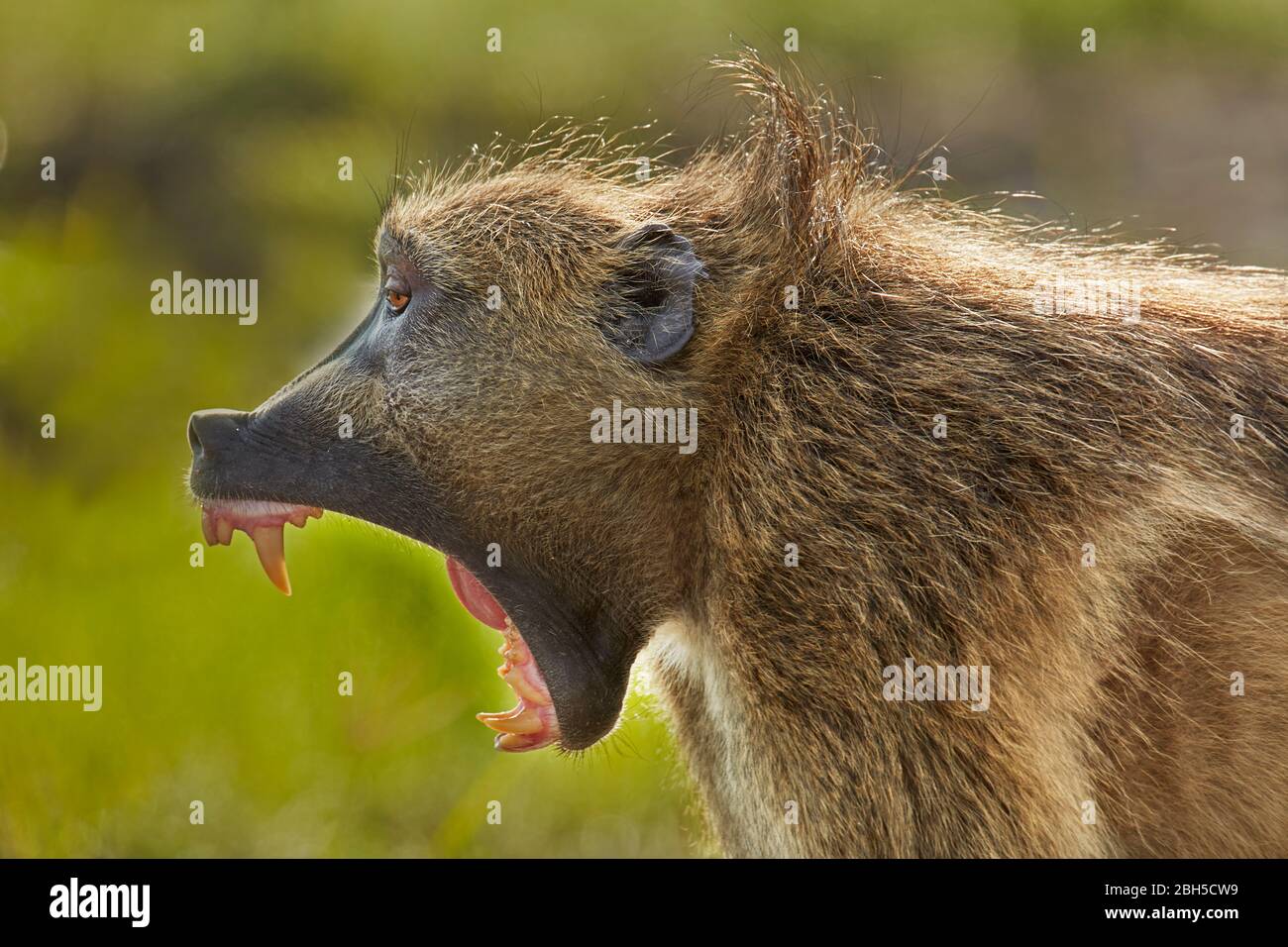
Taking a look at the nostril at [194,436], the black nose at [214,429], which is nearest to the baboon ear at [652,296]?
the black nose at [214,429]

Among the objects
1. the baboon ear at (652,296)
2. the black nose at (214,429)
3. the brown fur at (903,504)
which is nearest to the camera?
the brown fur at (903,504)

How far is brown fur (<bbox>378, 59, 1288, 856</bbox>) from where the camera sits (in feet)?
11.1

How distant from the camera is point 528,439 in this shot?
379 centimetres

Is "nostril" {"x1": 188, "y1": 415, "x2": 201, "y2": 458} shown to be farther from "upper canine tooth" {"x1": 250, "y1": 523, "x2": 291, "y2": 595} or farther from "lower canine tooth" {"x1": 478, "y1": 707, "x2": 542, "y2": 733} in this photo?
"lower canine tooth" {"x1": 478, "y1": 707, "x2": 542, "y2": 733}

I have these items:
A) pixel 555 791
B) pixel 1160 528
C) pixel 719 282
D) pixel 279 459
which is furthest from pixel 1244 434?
pixel 555 791

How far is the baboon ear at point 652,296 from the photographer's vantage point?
3729mm

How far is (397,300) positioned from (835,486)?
4.53 ft

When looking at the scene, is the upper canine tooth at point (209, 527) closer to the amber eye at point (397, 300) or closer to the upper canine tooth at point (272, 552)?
the upper canine tooth at point (272, 552)

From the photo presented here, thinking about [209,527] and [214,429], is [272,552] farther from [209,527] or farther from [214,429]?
[214,429]

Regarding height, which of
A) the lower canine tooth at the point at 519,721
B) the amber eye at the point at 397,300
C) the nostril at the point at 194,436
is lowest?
the lower canine tooth at the point at 519,721

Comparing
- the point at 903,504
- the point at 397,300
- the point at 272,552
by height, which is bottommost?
the point at 272,552

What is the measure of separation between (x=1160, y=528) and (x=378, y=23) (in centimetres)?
1011

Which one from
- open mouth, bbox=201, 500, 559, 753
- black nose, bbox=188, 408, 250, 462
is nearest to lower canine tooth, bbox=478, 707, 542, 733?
open mouth, bbox=201, 500, 559, 753

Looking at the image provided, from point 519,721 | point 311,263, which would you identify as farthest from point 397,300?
point 311,263
